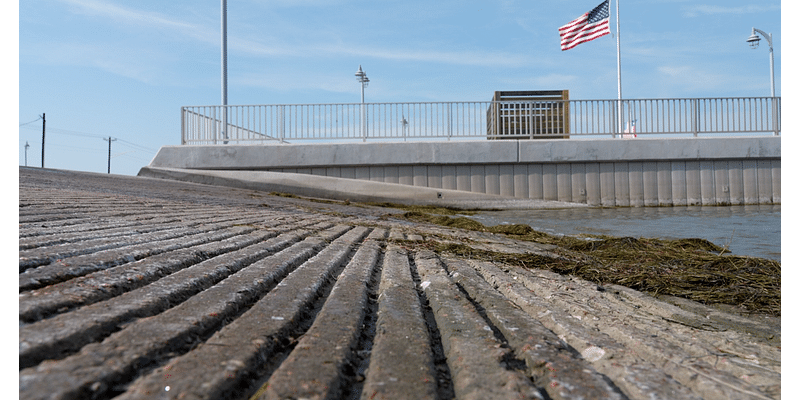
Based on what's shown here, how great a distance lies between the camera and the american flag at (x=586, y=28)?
18359 millimetres

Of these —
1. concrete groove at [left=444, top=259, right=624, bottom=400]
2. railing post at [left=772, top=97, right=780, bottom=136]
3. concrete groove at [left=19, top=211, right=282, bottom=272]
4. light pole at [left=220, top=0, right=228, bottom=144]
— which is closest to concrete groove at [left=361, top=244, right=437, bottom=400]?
concrete groove at [left=444, top=259, right=624, bottom=400]

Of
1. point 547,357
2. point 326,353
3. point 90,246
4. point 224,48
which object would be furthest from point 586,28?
point 326,353

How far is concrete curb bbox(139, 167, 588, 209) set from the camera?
12.7 meters

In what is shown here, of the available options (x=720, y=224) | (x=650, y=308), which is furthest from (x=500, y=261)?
(x=720, y=224)

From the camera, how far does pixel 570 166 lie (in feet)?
45.8

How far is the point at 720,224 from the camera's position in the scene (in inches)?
314

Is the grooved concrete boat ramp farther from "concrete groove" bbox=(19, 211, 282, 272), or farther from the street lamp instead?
the street lamp

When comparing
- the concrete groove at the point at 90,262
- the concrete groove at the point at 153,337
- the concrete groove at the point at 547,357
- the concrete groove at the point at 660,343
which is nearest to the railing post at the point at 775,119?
the concrete groove at the point at 660,343

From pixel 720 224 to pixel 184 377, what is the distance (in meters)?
8.91

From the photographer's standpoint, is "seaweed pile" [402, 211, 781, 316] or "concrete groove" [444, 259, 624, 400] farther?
"seaweed pile" [402, 211, 781, 316]

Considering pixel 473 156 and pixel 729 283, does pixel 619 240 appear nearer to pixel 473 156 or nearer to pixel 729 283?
pixel 729 283

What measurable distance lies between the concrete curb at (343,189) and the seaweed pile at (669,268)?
27.4ft

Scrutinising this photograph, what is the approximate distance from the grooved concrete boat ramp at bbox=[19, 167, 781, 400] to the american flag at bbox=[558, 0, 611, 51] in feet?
59.4

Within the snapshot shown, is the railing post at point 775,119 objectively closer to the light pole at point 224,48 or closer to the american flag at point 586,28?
the american flag at point 586,28
